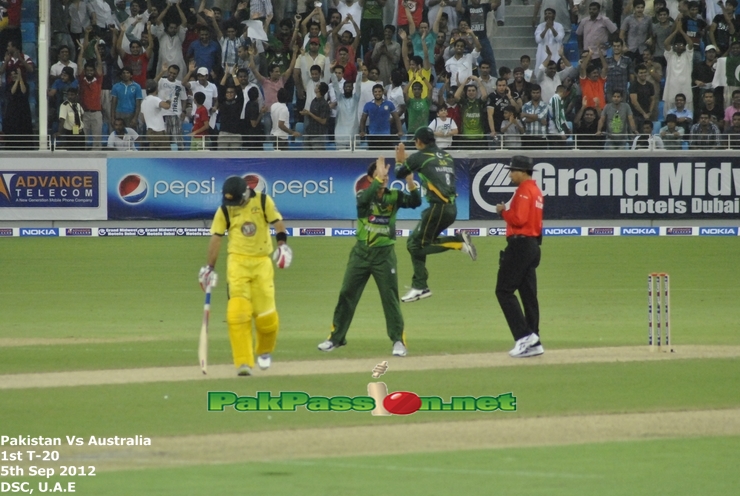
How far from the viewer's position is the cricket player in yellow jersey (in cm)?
1190

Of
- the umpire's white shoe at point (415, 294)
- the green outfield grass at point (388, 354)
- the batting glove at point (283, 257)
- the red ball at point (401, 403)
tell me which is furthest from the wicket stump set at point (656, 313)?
the batting glove at point (283, 257)

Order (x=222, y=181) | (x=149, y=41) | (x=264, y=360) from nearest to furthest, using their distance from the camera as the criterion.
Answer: (x=264, y=360), (x=222, y=181), (x=149, y=41)

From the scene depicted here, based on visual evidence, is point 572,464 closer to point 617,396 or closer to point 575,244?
point 617,396

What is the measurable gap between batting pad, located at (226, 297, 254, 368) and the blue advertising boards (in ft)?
50.3

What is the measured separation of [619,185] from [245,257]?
56.2ft

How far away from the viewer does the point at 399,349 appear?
542 inches

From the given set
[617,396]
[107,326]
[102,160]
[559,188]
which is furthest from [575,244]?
[617,396]

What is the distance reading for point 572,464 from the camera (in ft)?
29.3

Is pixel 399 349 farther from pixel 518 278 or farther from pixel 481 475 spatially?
pixel 481 475

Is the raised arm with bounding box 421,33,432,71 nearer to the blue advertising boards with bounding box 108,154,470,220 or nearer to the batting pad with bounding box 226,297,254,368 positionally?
the blue advertising boards with bounding box 108,154,470,220

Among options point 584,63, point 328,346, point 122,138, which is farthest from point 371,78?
point 328,346

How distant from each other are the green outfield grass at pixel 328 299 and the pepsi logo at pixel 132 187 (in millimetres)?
1035

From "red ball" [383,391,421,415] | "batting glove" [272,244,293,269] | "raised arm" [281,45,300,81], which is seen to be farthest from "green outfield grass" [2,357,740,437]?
"raised arm" [281,45,300,81]

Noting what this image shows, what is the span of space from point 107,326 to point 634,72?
16176 mm
